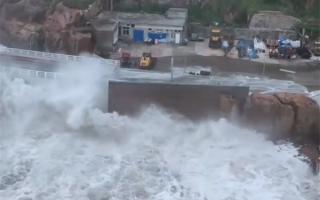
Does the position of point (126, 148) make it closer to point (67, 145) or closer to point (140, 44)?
point (67, 145)

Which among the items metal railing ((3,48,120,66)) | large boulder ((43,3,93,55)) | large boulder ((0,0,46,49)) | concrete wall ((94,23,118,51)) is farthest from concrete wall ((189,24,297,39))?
large boulder ((0,0,46,49))

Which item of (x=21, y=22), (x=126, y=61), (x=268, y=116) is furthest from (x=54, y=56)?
(x=268, y=116)

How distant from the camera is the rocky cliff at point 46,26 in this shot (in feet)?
107

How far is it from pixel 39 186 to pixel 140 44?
1680 cm

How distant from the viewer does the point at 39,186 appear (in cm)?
2097

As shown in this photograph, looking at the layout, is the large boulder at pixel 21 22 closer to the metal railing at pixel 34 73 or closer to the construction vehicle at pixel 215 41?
the metal railing at pixel 34 73

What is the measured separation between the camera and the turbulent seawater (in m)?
21.0

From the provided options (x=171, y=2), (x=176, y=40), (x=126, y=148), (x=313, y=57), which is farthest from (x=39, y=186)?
(x=171, y=2)

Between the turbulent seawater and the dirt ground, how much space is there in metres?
5.77

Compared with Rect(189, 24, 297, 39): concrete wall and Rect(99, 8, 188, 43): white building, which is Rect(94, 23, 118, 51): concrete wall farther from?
Rect(189, 24, 297, 39): concrete wall

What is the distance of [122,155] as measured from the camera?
77.3 ft

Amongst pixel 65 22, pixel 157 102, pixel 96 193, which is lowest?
pixel 96 193

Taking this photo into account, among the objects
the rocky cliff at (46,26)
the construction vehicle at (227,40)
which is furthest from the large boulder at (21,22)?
the construction vehicle at (227,40)

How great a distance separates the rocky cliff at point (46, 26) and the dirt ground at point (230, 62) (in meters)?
3.37
